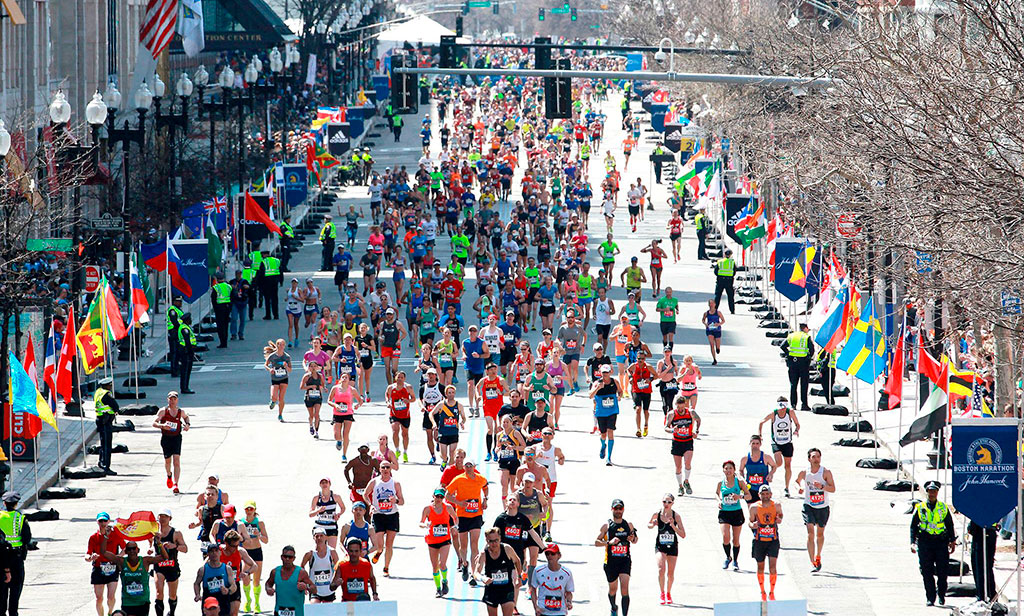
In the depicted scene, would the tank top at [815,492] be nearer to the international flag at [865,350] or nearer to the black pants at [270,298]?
the international flag at [865,350]

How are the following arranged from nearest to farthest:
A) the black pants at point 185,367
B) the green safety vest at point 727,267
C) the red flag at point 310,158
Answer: the black pants at point 185,367 → the green safety vest at point 727,267 → the red flag at point 310,158

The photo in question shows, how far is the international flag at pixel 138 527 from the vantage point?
20031 mm

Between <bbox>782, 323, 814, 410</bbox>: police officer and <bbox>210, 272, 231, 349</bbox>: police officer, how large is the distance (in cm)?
1149

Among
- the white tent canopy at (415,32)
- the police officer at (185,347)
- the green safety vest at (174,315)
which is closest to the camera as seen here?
the police officer at (185,347)

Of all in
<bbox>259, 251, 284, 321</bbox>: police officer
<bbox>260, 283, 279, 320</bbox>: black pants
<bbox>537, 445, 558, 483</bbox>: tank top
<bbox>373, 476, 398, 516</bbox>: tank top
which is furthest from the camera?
<bbox>260, 283, 279, 320</bbox>: black pants

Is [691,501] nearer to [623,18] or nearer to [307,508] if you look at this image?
[307,508]

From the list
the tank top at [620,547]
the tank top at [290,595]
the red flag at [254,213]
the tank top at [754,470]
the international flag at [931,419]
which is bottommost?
the tank top at [290,595]

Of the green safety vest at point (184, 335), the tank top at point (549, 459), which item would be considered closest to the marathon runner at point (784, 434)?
the tank top at point (549, 459)

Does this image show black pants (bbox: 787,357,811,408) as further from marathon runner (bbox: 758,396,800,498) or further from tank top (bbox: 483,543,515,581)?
tank top (bbox: 483,543,515,581)

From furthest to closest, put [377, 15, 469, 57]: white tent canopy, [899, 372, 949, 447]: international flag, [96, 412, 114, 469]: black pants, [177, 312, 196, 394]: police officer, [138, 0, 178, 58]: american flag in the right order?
[377, 15, 469, 57]: white tent canopy, [138, 0, 178, 58]: american flag, [177, 312, 196, 394]: police officer, [96, 412, 114, 469]: black pants, [899, 372, 949, 447]: international flag

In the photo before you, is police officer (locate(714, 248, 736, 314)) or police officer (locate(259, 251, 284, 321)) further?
police officer (locate(259, 251, 284, 321))

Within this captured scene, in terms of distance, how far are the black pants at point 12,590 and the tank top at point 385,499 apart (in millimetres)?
3913

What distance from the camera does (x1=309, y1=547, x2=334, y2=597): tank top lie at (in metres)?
18.4

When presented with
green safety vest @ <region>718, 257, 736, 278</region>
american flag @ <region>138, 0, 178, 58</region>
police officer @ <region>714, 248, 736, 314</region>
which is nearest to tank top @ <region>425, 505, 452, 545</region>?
police officer @ <region>714, 248, 736, 314</region>
